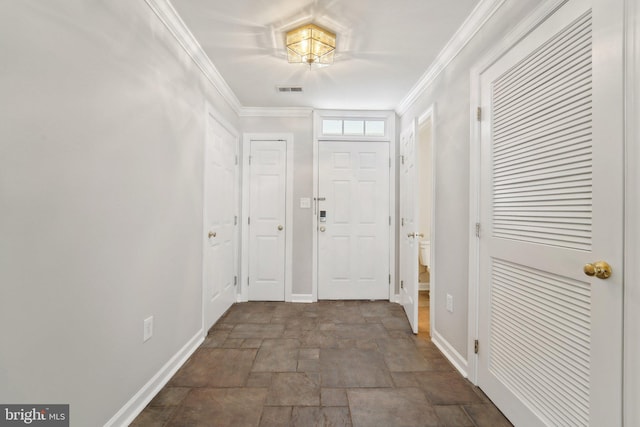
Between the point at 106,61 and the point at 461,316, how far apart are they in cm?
258

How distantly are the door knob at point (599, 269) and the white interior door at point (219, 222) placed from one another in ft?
8.15

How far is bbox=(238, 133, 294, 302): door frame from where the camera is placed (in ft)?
11.6

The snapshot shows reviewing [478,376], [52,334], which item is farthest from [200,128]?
[478,376]

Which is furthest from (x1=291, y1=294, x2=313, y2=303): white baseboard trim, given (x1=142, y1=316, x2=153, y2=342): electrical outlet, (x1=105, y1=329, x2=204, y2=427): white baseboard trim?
(x1=142, y1=316, x2=153, y2=342): electrical outlet

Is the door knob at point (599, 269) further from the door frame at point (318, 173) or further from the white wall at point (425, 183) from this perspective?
the white wall at point (425, 183)

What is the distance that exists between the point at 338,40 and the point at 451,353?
8.26ft

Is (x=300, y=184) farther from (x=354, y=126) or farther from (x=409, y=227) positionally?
(x=409, y=227)

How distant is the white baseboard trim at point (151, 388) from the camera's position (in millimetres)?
1438

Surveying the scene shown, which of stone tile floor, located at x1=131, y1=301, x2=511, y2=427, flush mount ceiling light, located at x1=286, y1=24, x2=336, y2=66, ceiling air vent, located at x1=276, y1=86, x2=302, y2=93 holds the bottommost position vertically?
stone tile floor, located at x1=131, y1=301, x2=511, y2=427

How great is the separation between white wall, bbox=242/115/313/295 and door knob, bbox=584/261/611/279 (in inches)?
108

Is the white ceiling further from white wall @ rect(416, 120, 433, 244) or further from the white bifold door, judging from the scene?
white wall @ rect(416, 120, 433, 244)

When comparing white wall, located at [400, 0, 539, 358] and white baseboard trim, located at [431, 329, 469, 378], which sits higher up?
white wall, located at [400, 0, 539, 358]

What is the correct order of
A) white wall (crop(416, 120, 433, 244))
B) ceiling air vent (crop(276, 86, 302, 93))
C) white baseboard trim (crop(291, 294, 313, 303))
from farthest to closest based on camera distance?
1. white wall (crop(416, 120, 433, 244))
2. white baseboard trim (crop(291, 294, 313, 303))
3. ceiling air vent (crop(276, 86, 302, 93))

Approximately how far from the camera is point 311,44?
2023 millimetres
